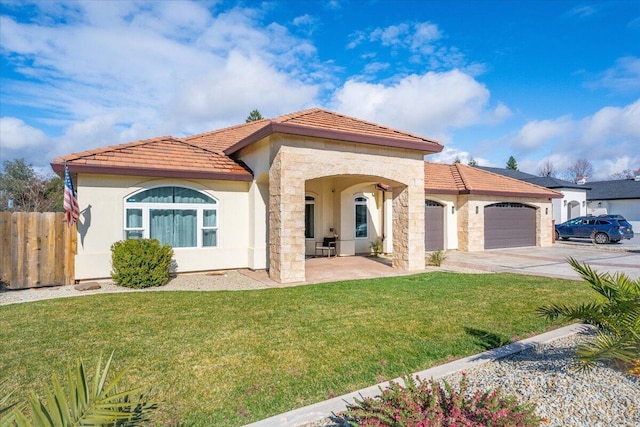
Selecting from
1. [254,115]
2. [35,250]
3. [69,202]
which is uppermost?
[254,115]

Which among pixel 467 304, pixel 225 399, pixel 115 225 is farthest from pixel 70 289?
pixel 467 304

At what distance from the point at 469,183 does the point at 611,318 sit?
17223mm

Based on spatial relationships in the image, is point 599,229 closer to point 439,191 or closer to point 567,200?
point 567,200

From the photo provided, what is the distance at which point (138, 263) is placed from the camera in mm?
10023

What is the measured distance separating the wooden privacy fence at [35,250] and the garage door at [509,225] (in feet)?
63.7

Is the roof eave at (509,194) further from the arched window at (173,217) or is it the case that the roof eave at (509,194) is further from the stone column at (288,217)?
the arched window at (173,217)

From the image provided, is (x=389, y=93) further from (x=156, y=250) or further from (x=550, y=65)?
(x=156, y=250)

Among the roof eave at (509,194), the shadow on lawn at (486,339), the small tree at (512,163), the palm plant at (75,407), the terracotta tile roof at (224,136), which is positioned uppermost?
the small tree at (512,163)

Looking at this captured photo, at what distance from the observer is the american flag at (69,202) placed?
9.60 m

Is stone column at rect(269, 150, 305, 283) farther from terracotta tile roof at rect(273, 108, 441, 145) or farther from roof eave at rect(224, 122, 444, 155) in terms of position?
terracotta tile roof at rect(273, 108, 441, 145)

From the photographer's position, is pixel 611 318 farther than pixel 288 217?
No

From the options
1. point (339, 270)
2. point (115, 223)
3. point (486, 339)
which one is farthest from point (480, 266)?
point (115, 223)

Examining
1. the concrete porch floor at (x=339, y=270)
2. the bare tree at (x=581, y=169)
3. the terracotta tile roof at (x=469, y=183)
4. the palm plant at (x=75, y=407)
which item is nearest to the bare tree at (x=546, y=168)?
the bare tree at (x=581, y=169)

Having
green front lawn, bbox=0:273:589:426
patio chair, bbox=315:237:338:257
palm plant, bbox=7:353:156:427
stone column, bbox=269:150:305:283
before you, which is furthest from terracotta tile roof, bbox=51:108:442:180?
palm plant, bbox=7:353:156:427
